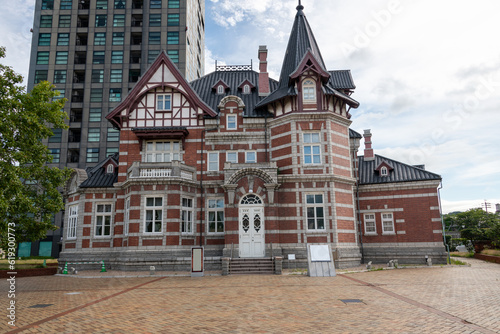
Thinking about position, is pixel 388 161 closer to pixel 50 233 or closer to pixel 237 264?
pixel 237 264

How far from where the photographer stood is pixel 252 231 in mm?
23766

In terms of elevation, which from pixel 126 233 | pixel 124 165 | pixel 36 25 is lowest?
pixel 126 233

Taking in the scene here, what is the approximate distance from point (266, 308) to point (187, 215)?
15303 mm

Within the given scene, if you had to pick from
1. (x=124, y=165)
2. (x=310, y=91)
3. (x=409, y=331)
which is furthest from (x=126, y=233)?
(x=409, y=331)

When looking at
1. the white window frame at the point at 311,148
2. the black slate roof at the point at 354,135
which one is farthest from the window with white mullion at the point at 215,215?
the black slate roof at the point at 354,135

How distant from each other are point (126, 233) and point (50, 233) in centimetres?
3125

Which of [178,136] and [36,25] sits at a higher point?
[36,25]

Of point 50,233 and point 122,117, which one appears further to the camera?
point 50,233

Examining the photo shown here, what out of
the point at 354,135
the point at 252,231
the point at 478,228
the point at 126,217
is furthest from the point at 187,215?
the point at 478,228

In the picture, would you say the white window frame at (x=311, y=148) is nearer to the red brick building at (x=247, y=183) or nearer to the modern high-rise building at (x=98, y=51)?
the red brick building at (x=247, y=183)

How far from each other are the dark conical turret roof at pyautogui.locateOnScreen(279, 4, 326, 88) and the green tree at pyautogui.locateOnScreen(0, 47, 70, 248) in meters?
16.4

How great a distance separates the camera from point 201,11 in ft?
231

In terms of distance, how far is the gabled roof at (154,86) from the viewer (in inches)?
Answer: 1064

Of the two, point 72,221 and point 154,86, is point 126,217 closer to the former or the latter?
point 72,221
